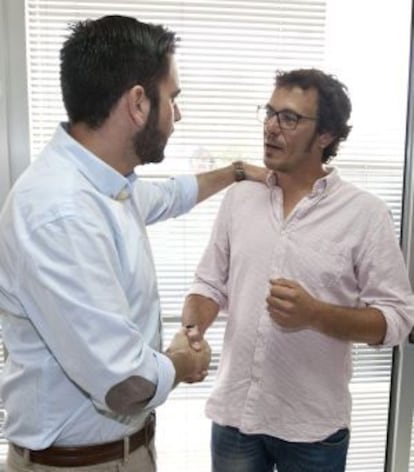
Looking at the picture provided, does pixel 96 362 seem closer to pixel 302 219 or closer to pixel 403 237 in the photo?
pixel 302 219

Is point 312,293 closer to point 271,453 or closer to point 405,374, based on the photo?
point 271,453

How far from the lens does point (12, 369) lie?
41.9 inches

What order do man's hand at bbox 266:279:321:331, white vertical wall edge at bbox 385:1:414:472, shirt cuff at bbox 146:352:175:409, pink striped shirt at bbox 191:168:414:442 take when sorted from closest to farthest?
shirt cuff at bbox 146:352:175:409, man's hand at bbox 266:279:321:331, pink striped shirt at bbox 191:168:414:442, white vertical wall edge at bbox 385:1:414:472

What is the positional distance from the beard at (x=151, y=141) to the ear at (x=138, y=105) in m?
0.01

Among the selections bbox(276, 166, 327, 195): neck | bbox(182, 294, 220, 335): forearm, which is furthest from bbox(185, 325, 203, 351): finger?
bbox(276, 166, 327, 195): neck

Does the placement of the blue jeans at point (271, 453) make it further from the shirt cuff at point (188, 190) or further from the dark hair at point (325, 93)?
the dark hair at point (325, 93)

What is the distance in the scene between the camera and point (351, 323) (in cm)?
125

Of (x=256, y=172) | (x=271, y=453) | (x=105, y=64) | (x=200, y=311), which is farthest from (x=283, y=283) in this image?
(x=105, y=64)

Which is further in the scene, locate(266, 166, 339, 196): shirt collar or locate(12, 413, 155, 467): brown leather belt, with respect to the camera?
locate(266, 166, 339, 196): shirt collar

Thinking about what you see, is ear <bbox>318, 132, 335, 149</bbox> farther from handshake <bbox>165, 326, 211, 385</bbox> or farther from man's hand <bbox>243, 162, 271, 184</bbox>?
handshake <bbox>165, 326, 211, 385</bbox>

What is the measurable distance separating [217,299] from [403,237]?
72 cm

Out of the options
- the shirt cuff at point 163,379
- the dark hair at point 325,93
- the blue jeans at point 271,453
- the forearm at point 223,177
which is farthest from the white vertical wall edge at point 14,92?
the blue jeans at point 271,453

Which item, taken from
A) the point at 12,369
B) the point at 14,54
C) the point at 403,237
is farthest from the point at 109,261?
the point at 403,237

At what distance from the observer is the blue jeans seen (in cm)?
133
